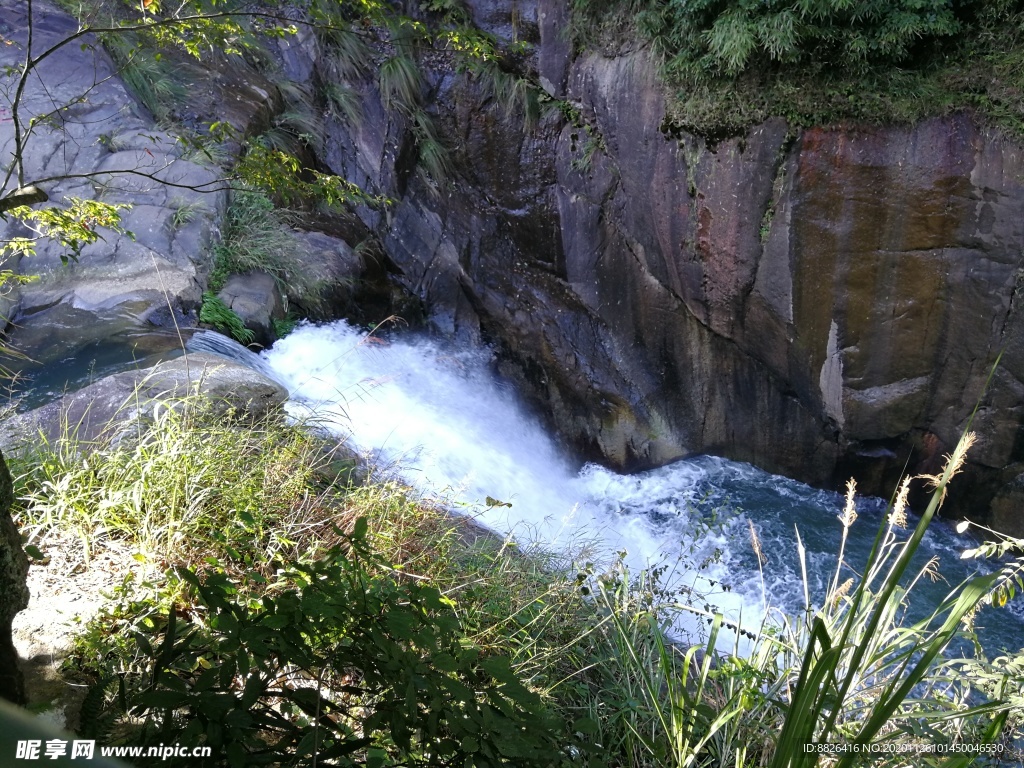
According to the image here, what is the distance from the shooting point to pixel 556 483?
6.31m

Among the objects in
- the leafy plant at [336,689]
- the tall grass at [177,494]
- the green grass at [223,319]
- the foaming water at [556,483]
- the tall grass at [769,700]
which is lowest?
the foaming water at [556,483]

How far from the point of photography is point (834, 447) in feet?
19.1

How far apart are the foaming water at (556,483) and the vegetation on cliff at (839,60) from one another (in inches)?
118

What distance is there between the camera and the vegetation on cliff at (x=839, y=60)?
14.6 feet

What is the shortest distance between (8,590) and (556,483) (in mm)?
5149

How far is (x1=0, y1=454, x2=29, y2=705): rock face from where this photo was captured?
1.37m

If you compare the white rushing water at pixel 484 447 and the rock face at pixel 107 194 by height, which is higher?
the rock face at pixel 107 194

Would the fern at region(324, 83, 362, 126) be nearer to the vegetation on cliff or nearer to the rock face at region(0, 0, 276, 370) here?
the rock face at region(0, 0, 276, 370)

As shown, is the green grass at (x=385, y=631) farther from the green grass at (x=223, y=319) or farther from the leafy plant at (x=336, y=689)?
the green grass at (x=223, y=319)

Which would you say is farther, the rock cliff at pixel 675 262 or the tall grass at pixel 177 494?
the rock cliff at pixel 675 262

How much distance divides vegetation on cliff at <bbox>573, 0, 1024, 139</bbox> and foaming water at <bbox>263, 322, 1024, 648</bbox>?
2.99 m

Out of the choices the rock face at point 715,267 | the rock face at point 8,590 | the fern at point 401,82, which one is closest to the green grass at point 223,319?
the rock face at point 715,267

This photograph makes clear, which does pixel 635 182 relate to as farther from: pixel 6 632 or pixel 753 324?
pixel 6 632

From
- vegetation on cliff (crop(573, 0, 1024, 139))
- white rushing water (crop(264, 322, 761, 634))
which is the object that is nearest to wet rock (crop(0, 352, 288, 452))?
white rushing water (crop(264, 322, 761, 634))
